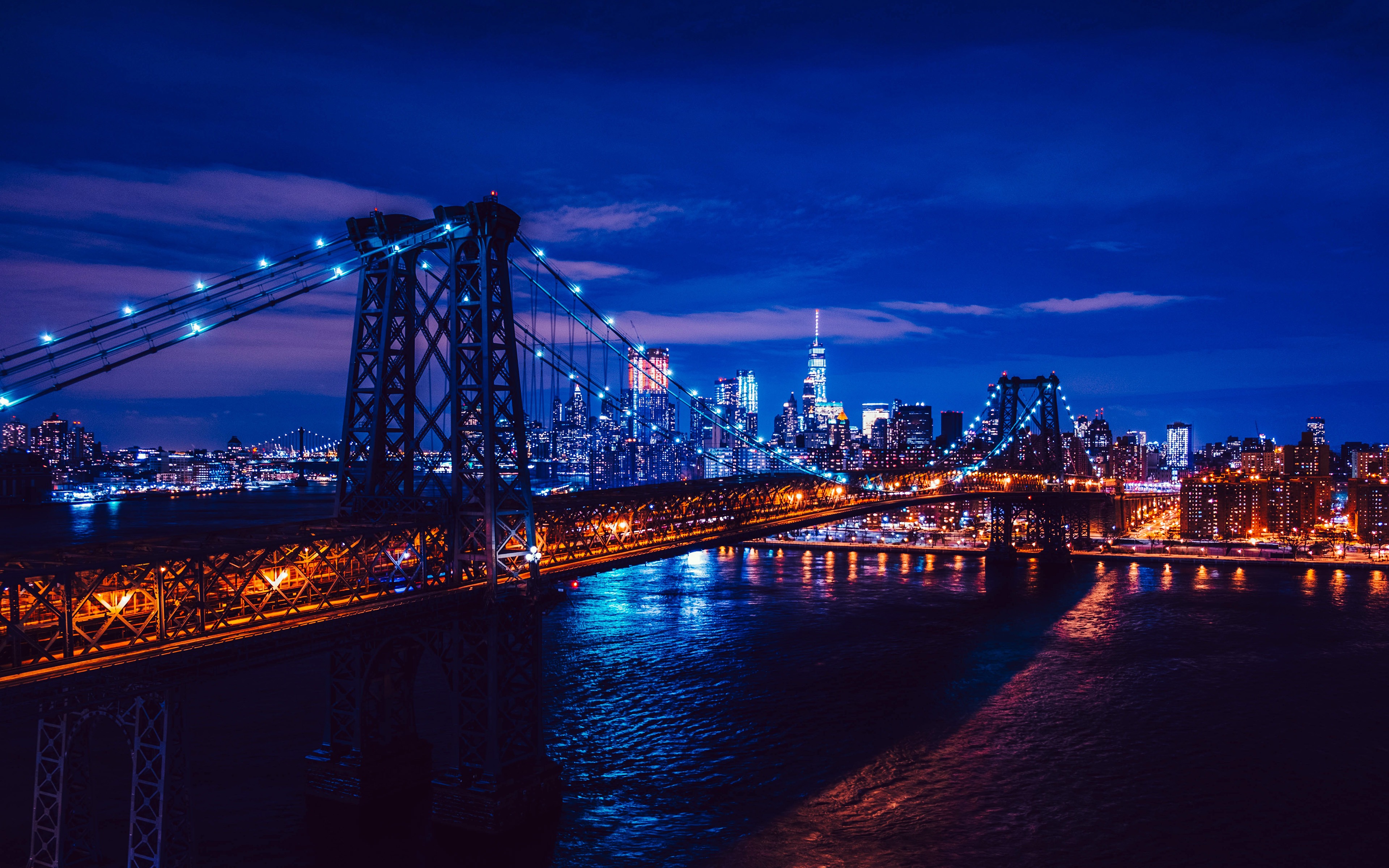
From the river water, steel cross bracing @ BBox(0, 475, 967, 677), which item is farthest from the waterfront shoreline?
steel cross bracing @ BBox(0, 475, 967, 677)

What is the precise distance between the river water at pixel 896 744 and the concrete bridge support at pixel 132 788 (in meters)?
6.91

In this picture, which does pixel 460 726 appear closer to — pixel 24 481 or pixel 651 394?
pixel 651 394

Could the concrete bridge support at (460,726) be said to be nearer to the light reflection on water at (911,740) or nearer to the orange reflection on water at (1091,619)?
the light reflection on water at (911,740)

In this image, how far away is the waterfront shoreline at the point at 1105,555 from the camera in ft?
311

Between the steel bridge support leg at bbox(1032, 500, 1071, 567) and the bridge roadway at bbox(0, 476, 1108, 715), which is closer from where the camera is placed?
the bridge roadway at bbox(0, 476, 1108, 715)

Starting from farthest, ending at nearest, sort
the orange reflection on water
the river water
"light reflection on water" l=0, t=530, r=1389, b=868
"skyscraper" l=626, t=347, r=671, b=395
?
the orange reflection on water, "skyscraper" l=626, t=347, r=671, b=395, "light reflection on water" l=0, t=530, r=1389, b=868, the river water

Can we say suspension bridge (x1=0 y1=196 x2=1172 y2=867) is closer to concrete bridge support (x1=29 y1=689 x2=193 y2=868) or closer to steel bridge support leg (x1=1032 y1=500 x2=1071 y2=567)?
concrete bridge support (x1=29 y1=689 x2=193 y2=868)

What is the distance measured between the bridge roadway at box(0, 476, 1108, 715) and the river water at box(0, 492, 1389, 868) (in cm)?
687

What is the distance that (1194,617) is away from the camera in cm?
6169

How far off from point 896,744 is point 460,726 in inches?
680

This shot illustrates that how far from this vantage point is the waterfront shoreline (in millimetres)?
94938

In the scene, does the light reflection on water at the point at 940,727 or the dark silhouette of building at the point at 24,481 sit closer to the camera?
the light reflection on water at the point at 940,727

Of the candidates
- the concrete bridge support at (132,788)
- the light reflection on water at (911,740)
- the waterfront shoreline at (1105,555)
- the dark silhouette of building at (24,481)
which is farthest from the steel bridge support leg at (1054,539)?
the dark silhouette of building at (24,481)

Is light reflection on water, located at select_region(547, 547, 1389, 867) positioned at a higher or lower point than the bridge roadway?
lower
